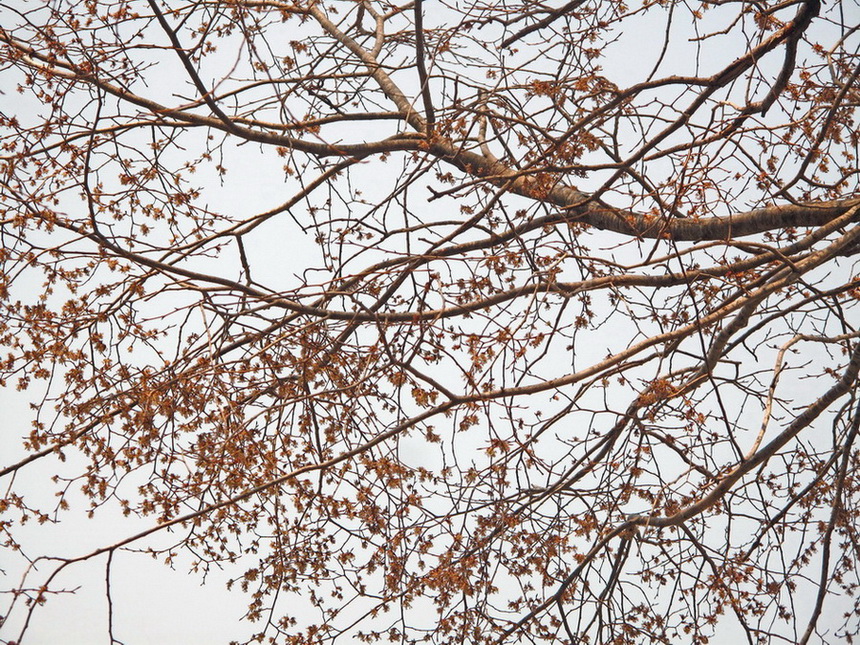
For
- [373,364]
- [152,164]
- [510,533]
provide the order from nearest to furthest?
[373,364], [510,533], [152,164]

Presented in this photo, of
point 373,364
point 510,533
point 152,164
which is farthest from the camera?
point 152,164

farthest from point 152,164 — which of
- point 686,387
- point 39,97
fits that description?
point 686,387

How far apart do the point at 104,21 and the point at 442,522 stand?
2256 millimetres

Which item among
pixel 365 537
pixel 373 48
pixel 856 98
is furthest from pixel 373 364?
pixel 373 48

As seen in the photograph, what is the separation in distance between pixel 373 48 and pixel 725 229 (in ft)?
8.68

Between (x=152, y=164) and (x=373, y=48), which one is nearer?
(x=152, y=164)

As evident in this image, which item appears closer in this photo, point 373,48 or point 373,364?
point 373,364

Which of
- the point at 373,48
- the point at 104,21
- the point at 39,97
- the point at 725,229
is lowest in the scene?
the point at 725,229

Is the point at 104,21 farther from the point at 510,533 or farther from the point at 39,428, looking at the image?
the point at 510,533

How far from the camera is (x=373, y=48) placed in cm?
548

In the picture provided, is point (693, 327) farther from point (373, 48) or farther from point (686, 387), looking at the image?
point (373, 48)

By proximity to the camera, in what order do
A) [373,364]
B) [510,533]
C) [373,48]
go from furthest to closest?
A: [373,48]
[510,533]
[373,364]

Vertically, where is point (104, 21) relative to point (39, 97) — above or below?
above

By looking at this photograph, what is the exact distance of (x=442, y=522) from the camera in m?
3.34
